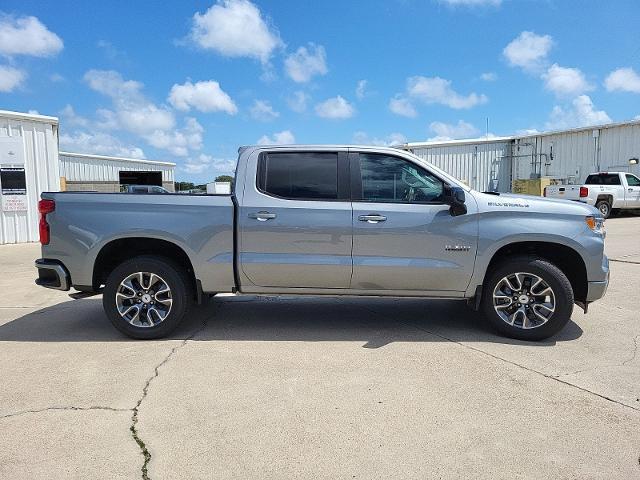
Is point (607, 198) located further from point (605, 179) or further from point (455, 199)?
point (455, 199)

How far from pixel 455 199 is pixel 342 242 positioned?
1159mm

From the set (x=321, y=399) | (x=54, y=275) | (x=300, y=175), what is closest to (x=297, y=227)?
(x=300, y=175)

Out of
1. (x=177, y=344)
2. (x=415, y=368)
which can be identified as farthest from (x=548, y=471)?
(x=177, y=344)

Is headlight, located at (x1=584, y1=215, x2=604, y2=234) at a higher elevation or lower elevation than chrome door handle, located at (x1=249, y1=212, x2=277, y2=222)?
lower

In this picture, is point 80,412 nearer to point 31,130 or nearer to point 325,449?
point 325,449

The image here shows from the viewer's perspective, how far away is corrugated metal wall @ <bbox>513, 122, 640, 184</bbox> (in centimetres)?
2085

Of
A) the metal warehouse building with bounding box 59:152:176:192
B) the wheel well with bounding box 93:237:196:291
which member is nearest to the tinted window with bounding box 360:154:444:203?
the wheel well with bounding box 93:237:196:291

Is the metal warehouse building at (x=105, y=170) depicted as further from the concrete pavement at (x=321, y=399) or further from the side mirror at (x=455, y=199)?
the side mirror at (x=455, y=199)

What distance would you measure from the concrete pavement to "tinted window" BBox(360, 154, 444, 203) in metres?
1.42

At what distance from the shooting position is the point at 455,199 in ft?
15.4

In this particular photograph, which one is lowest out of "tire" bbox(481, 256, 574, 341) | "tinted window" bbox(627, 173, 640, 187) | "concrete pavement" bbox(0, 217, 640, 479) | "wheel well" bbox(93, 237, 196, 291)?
"concrete pavement" bbox(0, 217, 640, 479)

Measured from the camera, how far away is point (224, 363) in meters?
4.26

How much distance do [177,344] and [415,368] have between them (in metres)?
2.31

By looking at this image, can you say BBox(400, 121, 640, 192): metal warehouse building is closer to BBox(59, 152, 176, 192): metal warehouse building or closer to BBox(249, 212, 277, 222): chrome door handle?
BBox(59, 152, 176, 192): metal warehouse building
